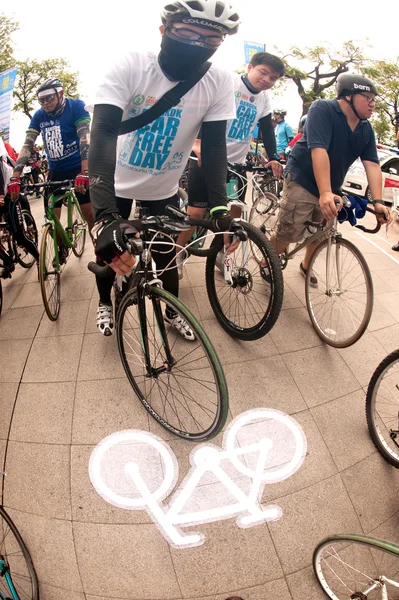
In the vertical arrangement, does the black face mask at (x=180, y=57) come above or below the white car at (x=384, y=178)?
above

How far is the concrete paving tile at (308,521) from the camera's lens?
181 centimetres

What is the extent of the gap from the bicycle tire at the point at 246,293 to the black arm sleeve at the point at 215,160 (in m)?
0.33

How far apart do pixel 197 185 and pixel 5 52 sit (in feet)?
102

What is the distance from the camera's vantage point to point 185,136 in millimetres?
2312

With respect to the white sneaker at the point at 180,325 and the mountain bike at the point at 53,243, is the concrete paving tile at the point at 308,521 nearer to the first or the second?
the white sneaker at the point at 180,325

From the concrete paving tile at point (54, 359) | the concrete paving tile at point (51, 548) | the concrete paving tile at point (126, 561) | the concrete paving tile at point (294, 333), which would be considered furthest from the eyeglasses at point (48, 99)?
the concrete paving tile at point (126, 561)

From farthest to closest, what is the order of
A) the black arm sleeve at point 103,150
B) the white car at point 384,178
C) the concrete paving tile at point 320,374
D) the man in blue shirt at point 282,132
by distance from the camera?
the man in blue shirt at point 282,132, the white car at point 384,178, the concrete paving tile at point 320,374, the black arm sleeve at point 103,150

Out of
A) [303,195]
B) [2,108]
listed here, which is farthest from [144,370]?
[2,108]

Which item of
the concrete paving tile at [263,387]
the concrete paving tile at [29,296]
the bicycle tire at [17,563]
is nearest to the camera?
the bicycle tire at [17,563]

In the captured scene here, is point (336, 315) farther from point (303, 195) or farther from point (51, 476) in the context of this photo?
point (51, 476)

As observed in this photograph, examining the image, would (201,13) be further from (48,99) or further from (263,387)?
(48,99)

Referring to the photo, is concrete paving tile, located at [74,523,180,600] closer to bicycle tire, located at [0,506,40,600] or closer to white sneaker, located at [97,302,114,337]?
bicycle tire, located at [0,506,40,600]

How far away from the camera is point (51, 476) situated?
213 cm

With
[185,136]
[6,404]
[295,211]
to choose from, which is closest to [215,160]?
[185,136]
